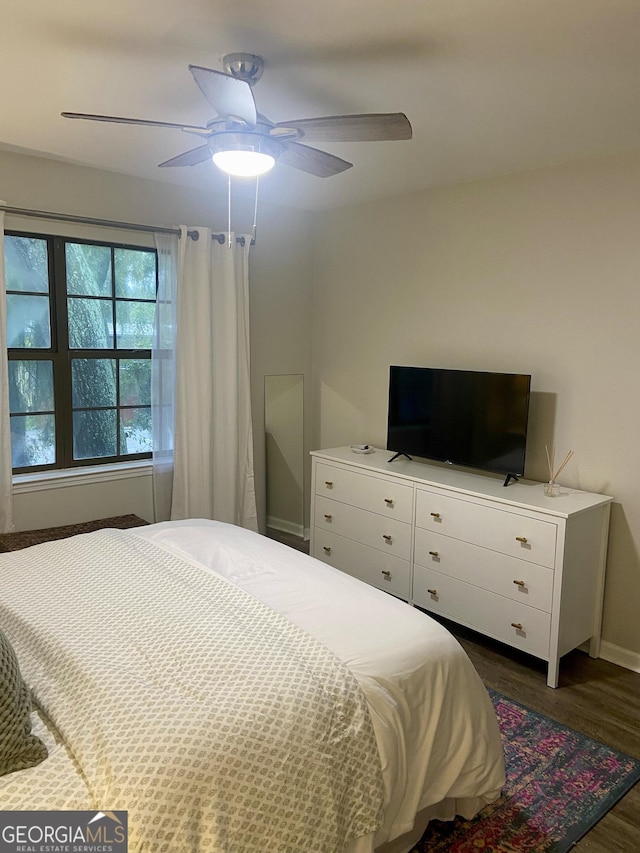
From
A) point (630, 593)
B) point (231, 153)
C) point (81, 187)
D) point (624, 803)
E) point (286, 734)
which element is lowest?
point (624, 803)

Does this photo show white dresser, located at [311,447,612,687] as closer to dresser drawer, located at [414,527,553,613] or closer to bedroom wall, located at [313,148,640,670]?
dresser drawer, located at [414,527,553,613]

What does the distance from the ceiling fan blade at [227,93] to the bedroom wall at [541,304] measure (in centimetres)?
191

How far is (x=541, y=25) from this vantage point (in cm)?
183

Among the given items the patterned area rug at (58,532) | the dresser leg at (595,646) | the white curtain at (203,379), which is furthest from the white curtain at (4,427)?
the dresser leg at (595,646)

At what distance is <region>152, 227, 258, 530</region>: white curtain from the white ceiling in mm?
871

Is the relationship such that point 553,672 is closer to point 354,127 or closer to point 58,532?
point 354,127

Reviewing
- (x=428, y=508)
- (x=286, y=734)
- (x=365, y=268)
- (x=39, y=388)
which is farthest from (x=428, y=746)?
(x=365, y=268)

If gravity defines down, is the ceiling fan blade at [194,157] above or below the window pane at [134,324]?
above

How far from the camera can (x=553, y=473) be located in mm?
3340

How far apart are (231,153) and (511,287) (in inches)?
76.5

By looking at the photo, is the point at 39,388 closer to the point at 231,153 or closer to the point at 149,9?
the point at 231,153

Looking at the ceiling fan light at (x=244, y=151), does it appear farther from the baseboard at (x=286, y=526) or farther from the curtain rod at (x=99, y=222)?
the baseboard at (x=286, y=526)

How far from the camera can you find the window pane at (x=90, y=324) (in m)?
3.67

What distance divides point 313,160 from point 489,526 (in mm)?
1917
